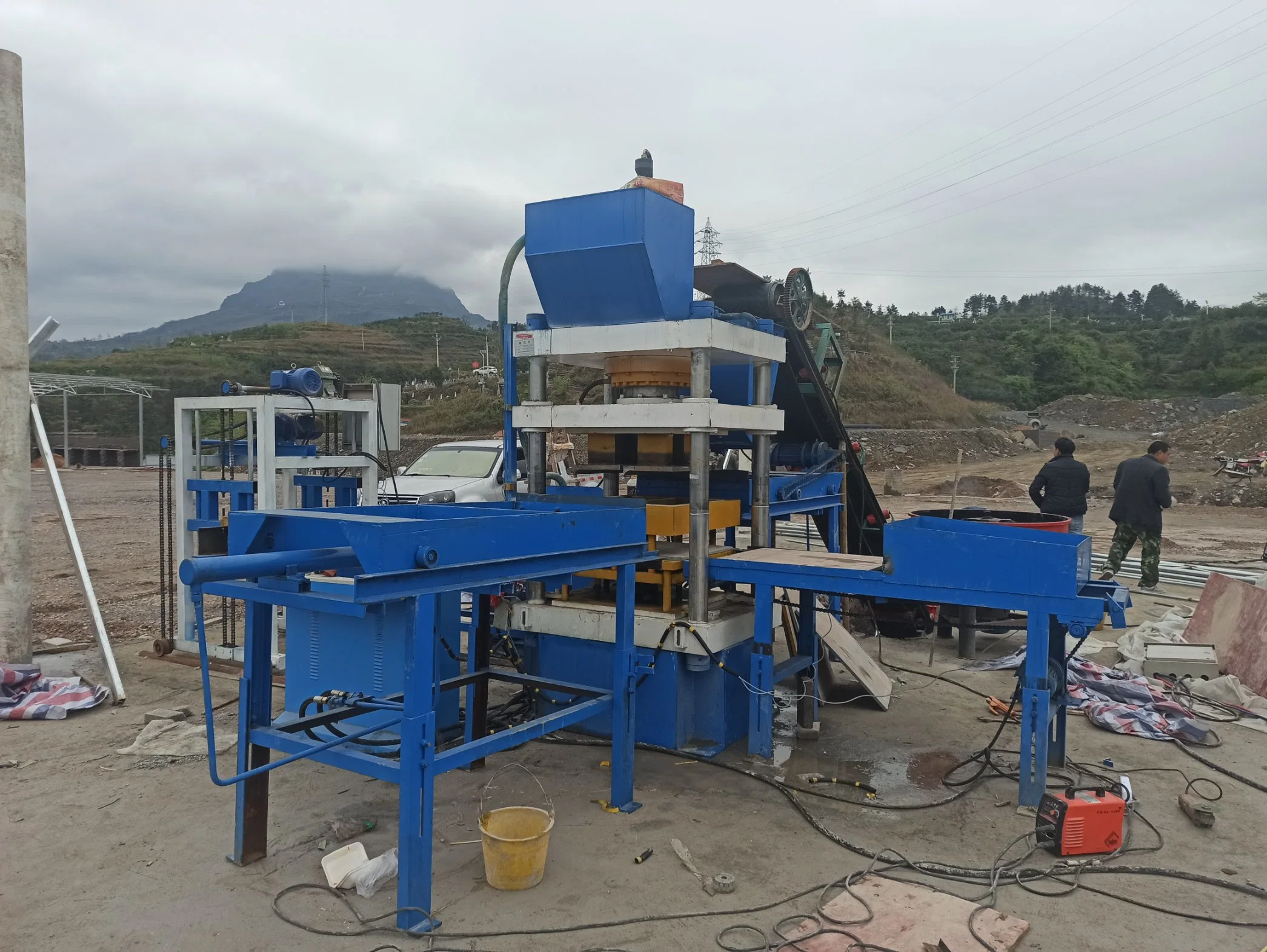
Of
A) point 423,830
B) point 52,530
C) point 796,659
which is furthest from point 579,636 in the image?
point 52,530

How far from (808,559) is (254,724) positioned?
3266mm

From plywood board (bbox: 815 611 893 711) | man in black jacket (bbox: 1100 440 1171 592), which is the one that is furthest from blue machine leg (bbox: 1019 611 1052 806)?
man in black jacket (bbox: 1100 440 1171 592)

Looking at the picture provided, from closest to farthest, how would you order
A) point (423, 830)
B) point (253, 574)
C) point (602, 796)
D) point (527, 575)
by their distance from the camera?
1. point (253, 574)
2. point (423, 830)
3. point (527, 575)
4. point (602, 796)

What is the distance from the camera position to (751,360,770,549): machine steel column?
237 inches

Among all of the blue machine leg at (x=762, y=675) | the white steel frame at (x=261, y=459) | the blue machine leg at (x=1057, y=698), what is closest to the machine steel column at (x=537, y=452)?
the blue machine leg at (x=762, y=675)

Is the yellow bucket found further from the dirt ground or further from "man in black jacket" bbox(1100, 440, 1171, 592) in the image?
"man in black jacket" bbox(1100, 440, 1171, 592)

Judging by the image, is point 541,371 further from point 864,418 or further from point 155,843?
point 864,418

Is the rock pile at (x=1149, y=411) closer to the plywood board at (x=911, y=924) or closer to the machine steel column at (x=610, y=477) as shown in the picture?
the machine steel column at (x=610, y=477)

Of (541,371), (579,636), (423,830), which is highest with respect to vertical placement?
(541,371)

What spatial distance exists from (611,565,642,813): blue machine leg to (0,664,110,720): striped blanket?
426 cm

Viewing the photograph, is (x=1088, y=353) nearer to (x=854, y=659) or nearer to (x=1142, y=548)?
(x=1142, y=548)

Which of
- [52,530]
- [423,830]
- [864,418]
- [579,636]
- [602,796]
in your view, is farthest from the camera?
[864,418]

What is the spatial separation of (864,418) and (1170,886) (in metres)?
37.3

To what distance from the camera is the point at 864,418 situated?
40.1m
